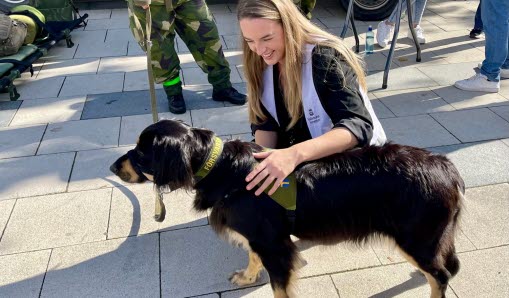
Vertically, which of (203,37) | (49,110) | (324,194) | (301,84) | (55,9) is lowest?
(49,110)

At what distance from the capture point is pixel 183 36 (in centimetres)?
481

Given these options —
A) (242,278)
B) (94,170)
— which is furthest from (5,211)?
(242,278)

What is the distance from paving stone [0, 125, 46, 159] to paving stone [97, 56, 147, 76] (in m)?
1.65

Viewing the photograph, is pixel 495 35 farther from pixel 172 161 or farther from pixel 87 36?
pixel 87 36

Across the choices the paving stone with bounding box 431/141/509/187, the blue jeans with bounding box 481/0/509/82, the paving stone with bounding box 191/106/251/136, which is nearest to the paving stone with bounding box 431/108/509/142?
the paving stone with bounding box 431/141/509/187

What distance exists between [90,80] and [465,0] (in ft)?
23.8

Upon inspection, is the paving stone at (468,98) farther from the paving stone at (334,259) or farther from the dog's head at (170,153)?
the dog's head at (170,153)

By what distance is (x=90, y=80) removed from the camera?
557 centimetres

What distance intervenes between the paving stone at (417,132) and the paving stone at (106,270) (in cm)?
241

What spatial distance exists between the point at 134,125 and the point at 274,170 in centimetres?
278

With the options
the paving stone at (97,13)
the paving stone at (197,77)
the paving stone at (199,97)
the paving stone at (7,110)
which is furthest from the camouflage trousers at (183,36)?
the paving stone at (97,13)

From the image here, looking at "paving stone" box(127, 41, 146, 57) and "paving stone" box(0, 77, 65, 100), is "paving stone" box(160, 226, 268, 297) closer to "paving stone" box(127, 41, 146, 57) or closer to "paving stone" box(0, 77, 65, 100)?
"paving stone" box(0, 77, 65, 100)

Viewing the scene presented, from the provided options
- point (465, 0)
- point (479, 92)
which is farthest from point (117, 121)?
point (465, 0)

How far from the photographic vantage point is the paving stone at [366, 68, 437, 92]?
512 cm
